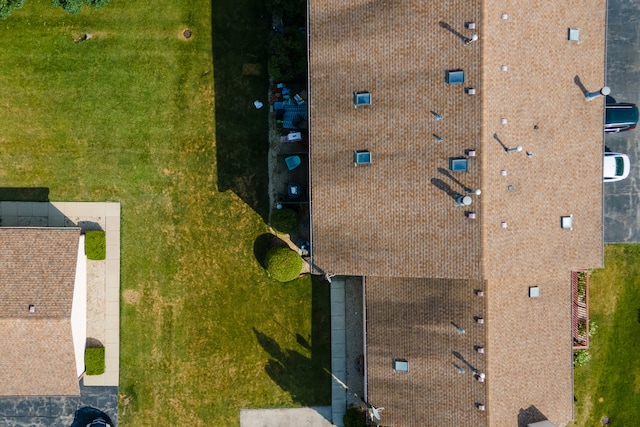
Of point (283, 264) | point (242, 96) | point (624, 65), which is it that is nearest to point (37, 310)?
point (283, 264)

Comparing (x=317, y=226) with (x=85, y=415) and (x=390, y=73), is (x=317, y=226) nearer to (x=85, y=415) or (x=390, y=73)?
(x=390, y=73)

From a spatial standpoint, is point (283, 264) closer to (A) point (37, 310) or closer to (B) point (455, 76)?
(B) point (455, 76)

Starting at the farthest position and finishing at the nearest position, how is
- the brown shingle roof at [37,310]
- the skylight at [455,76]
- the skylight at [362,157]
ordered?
the brown shingle roof at [37,310]
the skylight at [362,157]
the skylight at [455,76]

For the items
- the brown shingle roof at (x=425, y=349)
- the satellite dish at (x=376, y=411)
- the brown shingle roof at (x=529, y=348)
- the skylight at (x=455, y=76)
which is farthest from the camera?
the satellite dish at (x=376, y=411)

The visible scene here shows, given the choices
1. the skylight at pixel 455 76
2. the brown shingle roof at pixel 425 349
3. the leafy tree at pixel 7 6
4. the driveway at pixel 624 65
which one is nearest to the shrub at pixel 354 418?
the brown shingle roof at pixel 425 349

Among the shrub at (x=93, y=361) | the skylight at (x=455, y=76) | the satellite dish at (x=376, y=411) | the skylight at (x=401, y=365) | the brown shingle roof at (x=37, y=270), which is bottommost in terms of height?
the satellite dish at (x=376, y=411)

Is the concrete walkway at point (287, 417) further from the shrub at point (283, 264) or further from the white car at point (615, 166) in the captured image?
the white car at point (615, 166)

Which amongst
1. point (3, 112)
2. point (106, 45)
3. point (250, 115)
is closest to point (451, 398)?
point (250, 115)
